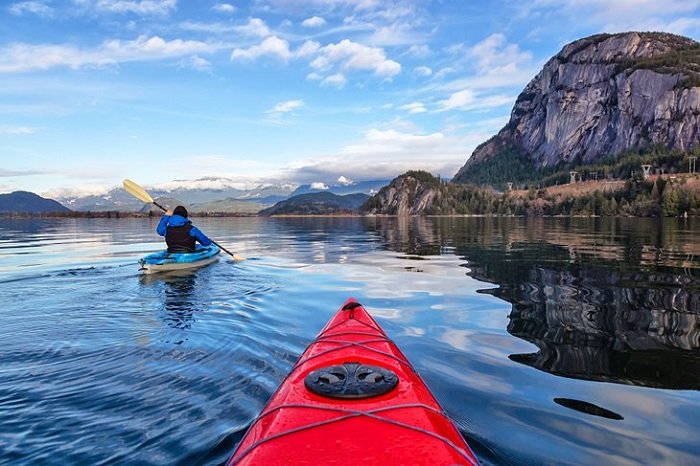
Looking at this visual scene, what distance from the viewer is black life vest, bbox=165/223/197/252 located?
69.1ft

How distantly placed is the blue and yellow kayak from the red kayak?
51.2 ft

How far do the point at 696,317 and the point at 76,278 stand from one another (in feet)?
73.0

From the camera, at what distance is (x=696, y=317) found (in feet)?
39.5

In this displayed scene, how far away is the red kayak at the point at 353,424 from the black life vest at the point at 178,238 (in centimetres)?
1672

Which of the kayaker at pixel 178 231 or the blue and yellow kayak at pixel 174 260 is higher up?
the kayaker at pixel 178 231

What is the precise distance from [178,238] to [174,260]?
1.30 metres

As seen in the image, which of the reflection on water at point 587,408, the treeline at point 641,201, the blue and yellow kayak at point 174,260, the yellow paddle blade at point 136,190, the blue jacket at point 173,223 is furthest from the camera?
the treeline at point 641,201

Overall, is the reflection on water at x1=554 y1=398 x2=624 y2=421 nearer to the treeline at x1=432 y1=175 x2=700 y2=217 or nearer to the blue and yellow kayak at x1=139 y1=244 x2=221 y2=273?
the blue and yellow kayak at x1=139 y1=244 x2=221 y2=273

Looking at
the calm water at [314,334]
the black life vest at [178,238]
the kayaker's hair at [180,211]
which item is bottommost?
the calm water at [314,334]

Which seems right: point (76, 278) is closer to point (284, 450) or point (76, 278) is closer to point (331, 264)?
point (331, 264)

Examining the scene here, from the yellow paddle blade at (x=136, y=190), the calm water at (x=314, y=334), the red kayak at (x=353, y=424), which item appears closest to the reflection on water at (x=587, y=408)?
the calm water at (x=314, y=334)

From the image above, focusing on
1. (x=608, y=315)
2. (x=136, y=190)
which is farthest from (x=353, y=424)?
(x=136, y=190)

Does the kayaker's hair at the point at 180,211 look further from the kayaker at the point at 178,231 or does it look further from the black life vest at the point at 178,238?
the black life vest at the point at 178,238

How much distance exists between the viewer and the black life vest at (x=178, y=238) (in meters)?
21.0
